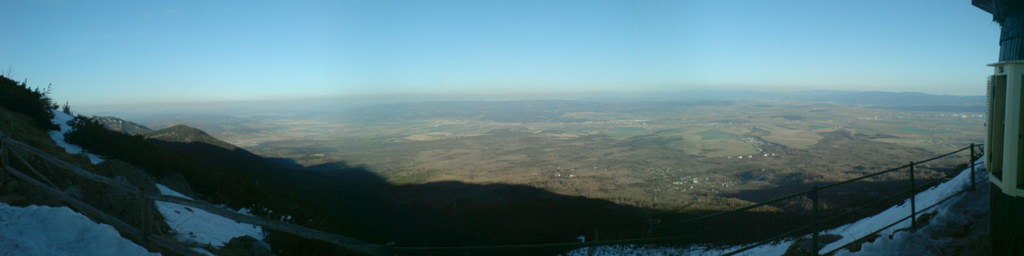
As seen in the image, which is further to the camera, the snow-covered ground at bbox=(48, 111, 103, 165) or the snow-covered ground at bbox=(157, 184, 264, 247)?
the snow-covered ground at bbox=(48, 111, 103, 165)

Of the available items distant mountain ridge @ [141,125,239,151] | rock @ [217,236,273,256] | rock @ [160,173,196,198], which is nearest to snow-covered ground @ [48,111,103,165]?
rock @ [160,173,196,198]

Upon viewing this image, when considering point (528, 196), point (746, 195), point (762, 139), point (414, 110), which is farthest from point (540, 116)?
point (528, 196)

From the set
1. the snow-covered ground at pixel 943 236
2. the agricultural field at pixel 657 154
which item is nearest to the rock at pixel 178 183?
the snow-covered ground at pixel 943 236

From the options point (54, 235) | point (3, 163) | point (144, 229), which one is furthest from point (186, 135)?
point (144, 229)

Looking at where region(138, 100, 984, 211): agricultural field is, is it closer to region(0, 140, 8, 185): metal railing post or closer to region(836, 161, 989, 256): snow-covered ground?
region(836, 161, 989, 256): snow-covered ground

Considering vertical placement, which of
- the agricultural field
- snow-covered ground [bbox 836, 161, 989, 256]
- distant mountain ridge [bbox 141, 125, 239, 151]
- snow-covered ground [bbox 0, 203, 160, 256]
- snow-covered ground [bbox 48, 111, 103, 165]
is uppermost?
snow-covered ground [bbox 48, 111, 103, 165]

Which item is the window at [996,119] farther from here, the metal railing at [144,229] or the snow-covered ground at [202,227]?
the snow-covered ground at [202,227]
